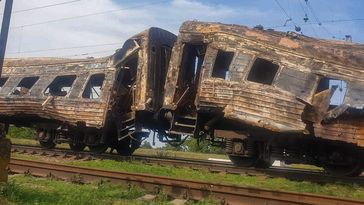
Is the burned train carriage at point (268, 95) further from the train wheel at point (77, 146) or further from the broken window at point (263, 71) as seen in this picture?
the train wheel at point (77, 146)

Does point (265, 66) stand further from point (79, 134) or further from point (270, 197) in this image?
point (79, 134)

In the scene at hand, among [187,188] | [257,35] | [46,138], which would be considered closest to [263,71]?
[257,35]

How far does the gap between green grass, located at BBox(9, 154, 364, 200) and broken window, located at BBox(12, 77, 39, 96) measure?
5.39 m

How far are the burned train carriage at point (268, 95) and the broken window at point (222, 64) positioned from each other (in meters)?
0.03

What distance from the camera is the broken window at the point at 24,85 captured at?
1694cm

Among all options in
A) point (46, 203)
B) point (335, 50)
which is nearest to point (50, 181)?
point (46, 203)

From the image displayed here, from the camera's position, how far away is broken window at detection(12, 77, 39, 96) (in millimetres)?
16938

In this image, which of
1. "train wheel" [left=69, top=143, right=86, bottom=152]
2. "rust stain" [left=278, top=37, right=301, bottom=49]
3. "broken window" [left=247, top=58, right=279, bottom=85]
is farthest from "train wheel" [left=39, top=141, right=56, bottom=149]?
"rust stain" [left=278, top=37, right=301, bottom=49]

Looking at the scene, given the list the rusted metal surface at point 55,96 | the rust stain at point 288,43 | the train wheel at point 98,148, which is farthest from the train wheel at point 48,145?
the rust stain at point 288,43

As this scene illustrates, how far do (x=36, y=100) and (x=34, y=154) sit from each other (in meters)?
2.53

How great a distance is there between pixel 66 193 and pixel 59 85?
10.2 metres

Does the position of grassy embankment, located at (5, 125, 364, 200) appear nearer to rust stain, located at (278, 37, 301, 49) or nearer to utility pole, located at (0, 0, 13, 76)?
rust stain, located at (278, 37, 301, 49)

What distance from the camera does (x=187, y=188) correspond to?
25.0 ft

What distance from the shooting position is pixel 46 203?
6.32 m
